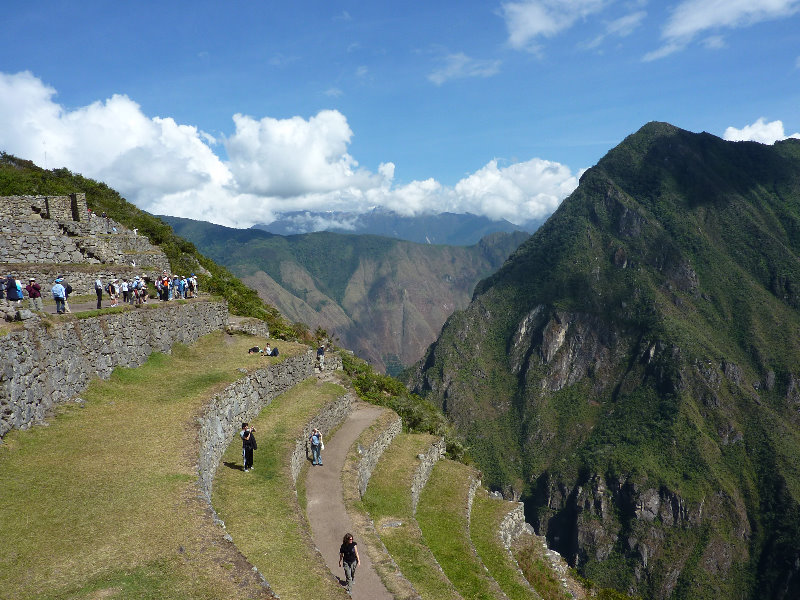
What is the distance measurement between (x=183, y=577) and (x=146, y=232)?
4626cm

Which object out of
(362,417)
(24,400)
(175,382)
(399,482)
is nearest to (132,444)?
(24,400)

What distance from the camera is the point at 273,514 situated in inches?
663

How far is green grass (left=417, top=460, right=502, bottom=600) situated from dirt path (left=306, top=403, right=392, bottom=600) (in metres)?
5.20

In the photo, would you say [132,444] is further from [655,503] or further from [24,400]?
[655,503]

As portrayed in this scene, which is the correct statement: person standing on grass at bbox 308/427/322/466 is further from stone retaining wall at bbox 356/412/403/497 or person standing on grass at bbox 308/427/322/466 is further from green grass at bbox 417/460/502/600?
green grass at bbox 417/460/502/600

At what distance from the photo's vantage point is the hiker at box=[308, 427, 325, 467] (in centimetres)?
2342

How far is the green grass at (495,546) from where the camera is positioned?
22.5 m

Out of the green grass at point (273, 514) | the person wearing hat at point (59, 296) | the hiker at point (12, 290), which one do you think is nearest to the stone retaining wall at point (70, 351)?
the person wearing hat at point (59, 296)

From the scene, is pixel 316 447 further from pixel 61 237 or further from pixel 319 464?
pixel 61 237

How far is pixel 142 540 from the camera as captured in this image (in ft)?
38.7

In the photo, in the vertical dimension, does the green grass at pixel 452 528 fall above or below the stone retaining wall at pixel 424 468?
below

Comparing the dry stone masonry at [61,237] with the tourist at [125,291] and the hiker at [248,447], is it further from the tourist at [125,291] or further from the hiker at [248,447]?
the hiker at [248,447]

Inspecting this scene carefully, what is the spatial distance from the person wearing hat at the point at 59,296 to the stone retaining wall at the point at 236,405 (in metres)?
7.54

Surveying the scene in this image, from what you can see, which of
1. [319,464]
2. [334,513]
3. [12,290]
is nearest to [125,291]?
[12,290]
